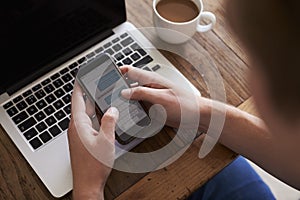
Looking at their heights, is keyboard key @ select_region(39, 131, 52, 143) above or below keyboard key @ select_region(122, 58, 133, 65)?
below

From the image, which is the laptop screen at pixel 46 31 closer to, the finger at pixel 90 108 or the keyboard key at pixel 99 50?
the keyboard key at pixel 99 50

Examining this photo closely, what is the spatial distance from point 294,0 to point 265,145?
0.40 m

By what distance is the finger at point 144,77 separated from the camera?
84cm

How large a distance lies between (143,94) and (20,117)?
22 cm

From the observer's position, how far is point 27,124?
2.80 ft

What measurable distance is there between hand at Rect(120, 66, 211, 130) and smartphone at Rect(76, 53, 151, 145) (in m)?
0.02

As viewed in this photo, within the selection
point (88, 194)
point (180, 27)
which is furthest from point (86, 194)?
point (180, 27)

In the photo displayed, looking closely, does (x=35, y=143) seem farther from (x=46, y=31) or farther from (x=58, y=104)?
(x=46, y=31)

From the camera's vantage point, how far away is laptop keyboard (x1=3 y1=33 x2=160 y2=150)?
33.3 inches

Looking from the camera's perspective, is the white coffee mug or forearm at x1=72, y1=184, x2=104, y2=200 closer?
forearm at x1=72, y1=184, x2=104, y2=200

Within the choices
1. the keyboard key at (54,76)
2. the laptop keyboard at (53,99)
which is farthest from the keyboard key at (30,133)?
the keyboard key at (54,76)

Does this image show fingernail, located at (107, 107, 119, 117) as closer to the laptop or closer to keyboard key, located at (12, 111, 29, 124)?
the laptop

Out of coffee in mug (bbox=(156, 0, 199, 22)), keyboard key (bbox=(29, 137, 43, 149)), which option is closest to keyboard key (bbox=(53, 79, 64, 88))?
keyboard key (bbox=(29, 137, 43, 149))

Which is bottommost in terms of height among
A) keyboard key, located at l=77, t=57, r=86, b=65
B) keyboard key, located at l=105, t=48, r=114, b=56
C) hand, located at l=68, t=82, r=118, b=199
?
hand, located at l=68, t=82, r=118, b=199
